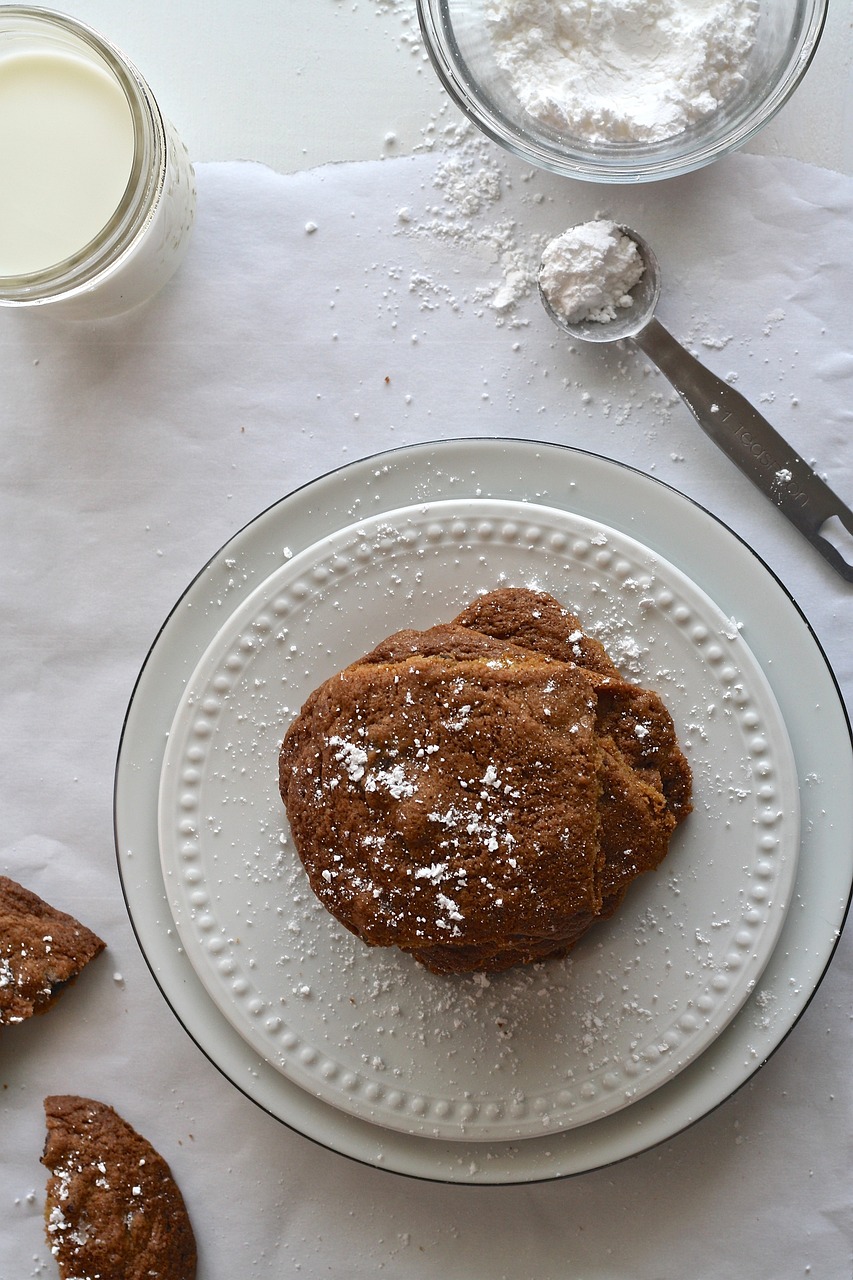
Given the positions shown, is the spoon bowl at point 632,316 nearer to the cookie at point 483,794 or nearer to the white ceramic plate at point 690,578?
the white ceramic plate at point 690,578

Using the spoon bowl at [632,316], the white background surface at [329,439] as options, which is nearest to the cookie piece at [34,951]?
the white background surface at [329,439]

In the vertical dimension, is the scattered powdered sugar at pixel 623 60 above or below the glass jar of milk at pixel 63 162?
below

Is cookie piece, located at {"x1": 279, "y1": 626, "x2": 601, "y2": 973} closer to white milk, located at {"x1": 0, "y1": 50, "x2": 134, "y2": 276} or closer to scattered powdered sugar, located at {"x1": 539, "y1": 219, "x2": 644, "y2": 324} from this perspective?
scattered powdered sugar, located at {"x1": 539, "y1": 219, "x2": 644, "y2": 324}

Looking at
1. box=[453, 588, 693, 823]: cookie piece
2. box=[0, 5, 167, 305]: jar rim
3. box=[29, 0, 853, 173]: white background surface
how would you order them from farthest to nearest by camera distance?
1. box=[29, 0, 853, 173]: white background surface
2. box=[0, 5, 167, 305]: jar rim
3. box=[453, 588, 693, 823]: cookie piece

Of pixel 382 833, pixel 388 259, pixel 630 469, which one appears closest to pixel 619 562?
pixel 630 469

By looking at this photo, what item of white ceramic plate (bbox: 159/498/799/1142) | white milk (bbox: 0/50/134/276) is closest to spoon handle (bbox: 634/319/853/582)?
white ceramic plate (bbox: 159/498/799/1142)

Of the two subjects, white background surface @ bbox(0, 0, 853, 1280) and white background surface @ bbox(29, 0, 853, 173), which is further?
white background surface @ bbox(29, 0, 853, 173)
